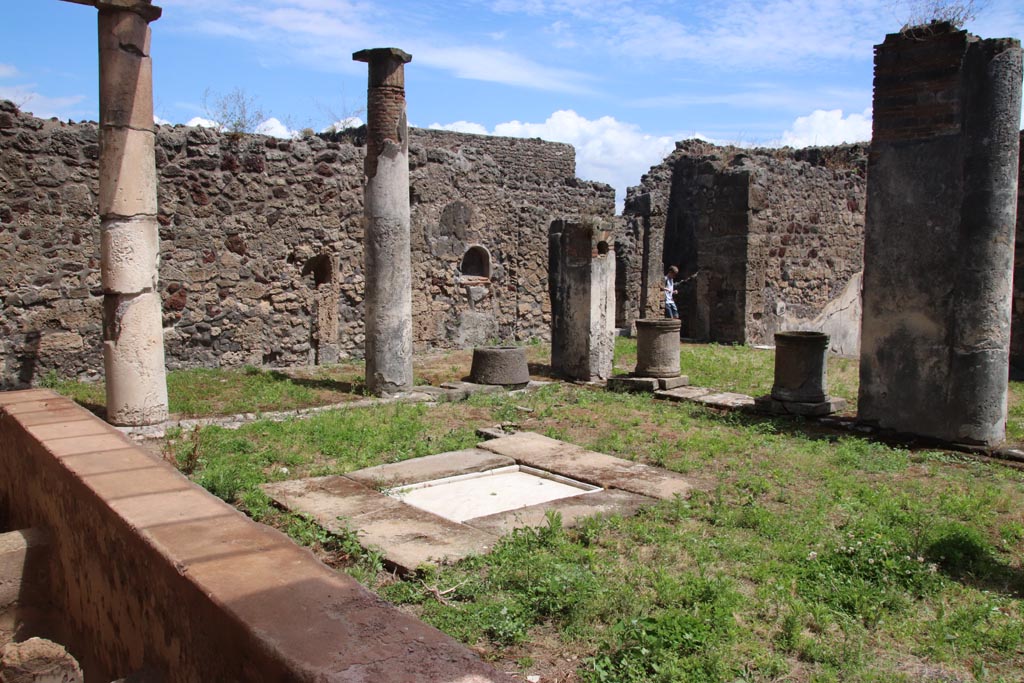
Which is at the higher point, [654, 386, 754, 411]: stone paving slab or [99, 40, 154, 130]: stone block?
[99, 40, 154, 130]: stone block

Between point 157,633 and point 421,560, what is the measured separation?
1.88m

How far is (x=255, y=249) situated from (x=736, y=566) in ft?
28.6

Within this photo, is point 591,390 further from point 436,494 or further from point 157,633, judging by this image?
point 157,633

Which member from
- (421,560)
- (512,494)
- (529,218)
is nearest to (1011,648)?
(421,560)

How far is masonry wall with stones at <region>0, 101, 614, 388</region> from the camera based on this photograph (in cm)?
962

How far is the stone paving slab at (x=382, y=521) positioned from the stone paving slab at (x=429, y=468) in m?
0.17

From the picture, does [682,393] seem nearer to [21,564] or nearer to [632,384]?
[632,384]

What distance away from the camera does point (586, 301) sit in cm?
1138

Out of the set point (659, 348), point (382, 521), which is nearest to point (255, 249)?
point (659, 348)

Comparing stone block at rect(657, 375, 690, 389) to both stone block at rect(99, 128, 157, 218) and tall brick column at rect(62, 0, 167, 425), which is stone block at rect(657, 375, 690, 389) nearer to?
tall brick column at rect(62, 0, 167, 425)

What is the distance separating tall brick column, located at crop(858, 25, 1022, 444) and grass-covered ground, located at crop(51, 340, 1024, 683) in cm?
66

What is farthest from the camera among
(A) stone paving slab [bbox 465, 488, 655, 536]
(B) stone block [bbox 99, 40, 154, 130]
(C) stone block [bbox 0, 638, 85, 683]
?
(B) stone block [bbox 99, 40, 154, 130]

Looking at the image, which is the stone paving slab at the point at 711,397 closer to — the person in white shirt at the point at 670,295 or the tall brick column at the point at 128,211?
the tall brick column at the point at 128,211

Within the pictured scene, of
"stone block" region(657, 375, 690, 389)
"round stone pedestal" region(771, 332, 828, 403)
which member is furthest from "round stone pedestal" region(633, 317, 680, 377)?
"round stone pedestal" region(771, 332, 828, 403)
